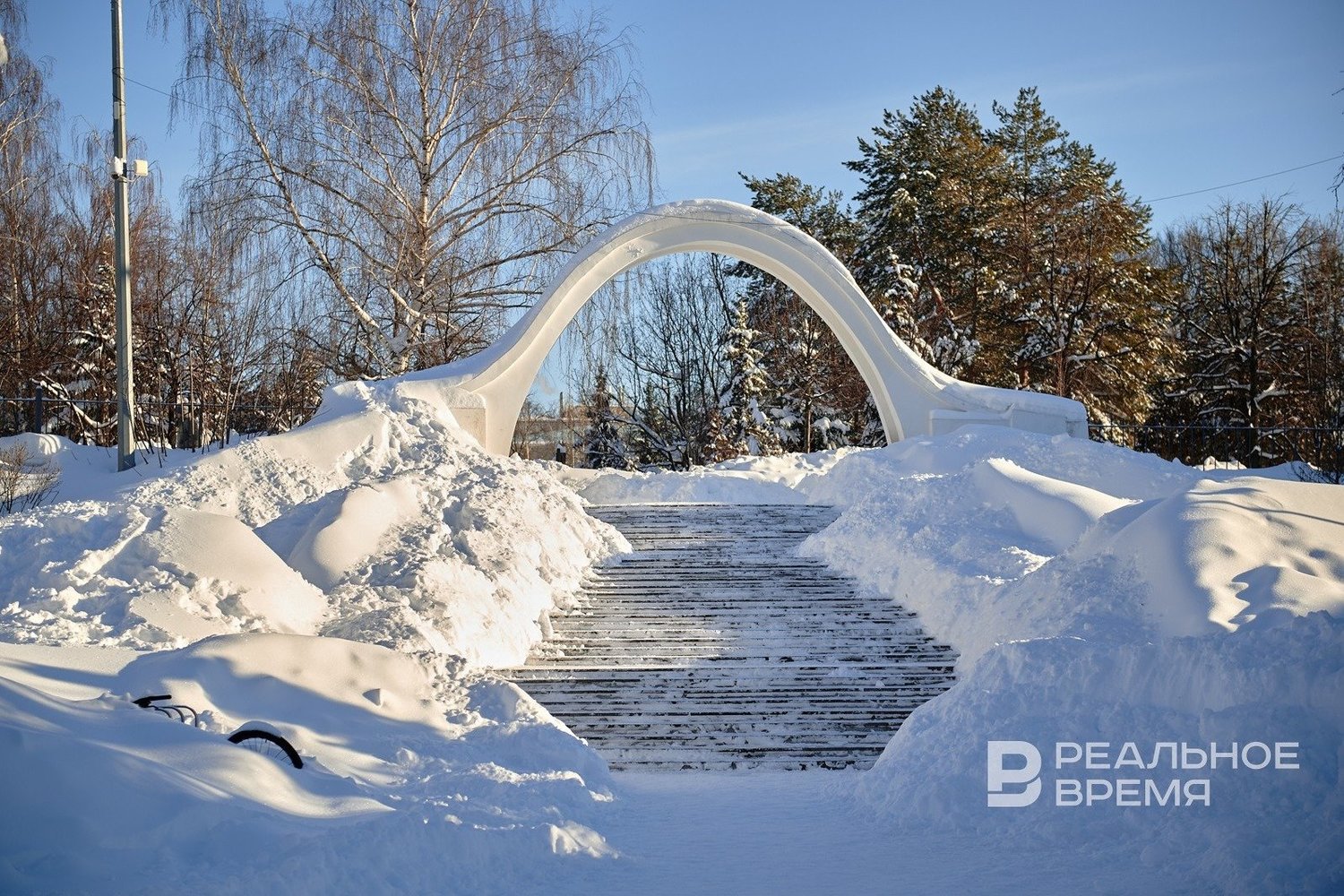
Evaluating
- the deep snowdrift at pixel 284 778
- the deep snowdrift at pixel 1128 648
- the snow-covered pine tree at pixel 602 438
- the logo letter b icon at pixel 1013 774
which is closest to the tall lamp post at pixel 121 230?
the deep snowdrift at pixel 284 778

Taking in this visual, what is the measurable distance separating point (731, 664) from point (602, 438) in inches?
735

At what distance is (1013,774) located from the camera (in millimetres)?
4754

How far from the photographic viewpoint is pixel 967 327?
82.1 feet

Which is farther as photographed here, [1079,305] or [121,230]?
[1079,305]

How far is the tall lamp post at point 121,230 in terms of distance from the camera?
32.9 feet

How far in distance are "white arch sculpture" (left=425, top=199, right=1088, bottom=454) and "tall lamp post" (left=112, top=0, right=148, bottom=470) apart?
3.41 meters

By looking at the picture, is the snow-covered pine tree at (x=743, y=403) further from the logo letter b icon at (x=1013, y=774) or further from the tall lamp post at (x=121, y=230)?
the logo letter b icon at (x=1013, y=774)

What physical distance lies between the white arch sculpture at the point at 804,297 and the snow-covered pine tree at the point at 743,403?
9.22 meters

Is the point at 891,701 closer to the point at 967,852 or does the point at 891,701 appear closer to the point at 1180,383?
the point at 967,852

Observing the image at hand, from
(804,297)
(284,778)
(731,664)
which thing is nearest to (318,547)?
(731,664)

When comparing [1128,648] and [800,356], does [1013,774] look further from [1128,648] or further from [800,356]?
[800,356]

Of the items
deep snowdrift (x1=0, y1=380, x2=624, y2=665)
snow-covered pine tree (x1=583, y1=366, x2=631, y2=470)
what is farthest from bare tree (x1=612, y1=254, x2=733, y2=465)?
deep snowdrift (x1=0, y1=380, x2=624, y2=665)

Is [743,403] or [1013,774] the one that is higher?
[743,403]

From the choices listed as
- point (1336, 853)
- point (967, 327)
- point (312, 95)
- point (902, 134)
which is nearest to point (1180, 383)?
point (967, 327)
